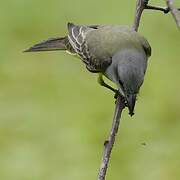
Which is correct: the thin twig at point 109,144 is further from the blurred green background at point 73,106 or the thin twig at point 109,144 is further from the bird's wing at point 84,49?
the blurred green background at point 73,106

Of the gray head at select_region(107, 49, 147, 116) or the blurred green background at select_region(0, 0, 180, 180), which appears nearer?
the gray head at select_region(107, 49, 147, 116)

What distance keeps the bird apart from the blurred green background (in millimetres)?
1671

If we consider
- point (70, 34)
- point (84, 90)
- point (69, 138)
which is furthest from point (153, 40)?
point (70, 34)

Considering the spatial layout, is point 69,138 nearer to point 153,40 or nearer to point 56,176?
point 56,176

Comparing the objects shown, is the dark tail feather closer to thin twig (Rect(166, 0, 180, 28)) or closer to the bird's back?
the bird's back

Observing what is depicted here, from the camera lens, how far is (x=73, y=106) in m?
7.70

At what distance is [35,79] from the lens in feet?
26.5

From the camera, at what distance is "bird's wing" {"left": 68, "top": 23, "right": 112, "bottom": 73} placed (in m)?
5.12

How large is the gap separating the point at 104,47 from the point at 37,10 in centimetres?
404

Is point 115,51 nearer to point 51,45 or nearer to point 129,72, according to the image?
point 129,72

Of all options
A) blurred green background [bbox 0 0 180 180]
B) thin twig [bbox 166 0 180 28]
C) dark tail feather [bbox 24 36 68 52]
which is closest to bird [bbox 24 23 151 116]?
dark tail feather [bbox 24 36 68 52]

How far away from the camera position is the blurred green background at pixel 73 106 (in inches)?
273

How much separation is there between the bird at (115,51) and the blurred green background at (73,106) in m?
1.67

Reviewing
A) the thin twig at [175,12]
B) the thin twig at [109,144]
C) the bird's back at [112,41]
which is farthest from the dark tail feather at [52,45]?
the thin twig at [175,12]
